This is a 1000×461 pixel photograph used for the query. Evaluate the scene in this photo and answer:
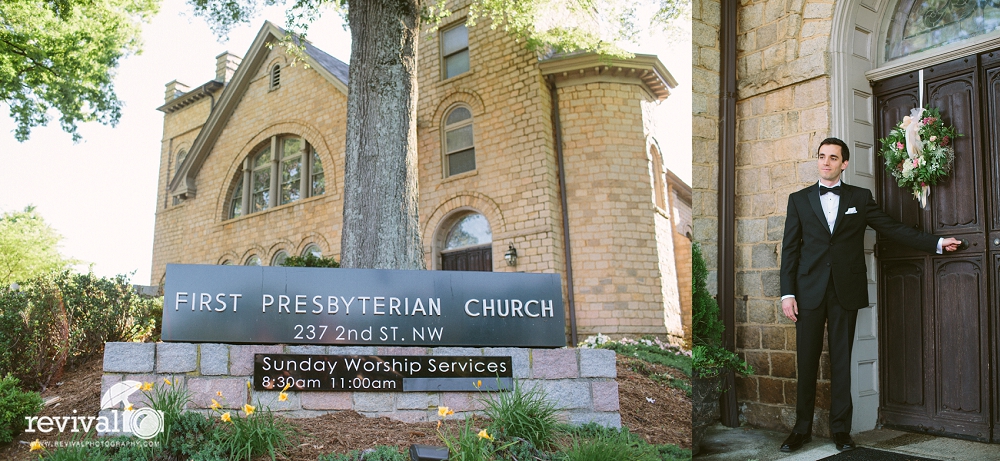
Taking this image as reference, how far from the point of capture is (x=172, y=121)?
39.6 ft

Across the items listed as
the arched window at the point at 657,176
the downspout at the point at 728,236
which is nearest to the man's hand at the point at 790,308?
the downspout at the point at 728,236

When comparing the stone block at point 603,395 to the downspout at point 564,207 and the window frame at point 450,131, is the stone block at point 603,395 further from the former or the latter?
the window frame at point 450,131

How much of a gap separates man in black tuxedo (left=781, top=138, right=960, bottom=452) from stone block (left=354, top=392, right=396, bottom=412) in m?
2.18

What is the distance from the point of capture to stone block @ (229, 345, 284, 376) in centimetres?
360

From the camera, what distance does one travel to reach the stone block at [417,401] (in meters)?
3.77

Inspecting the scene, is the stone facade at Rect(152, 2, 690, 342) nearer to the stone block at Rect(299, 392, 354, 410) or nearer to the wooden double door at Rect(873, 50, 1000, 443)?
the wooden double door at Rect(873, 50, 1000, 443)

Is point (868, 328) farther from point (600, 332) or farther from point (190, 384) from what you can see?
point (600, 332)

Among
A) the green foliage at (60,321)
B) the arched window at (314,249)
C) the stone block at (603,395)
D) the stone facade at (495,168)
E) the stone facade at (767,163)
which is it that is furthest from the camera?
the arched window at (314,249)

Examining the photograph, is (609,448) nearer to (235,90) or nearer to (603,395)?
(603,395)

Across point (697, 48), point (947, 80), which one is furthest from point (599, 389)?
point (947, 80)

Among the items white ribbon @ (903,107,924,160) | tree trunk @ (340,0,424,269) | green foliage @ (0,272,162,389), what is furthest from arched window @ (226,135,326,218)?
white ribbon @ (903,107,924,160)

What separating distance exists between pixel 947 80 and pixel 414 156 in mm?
4518

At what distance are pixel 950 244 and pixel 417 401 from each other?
300 centimetres

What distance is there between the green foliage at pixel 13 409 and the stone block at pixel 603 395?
3312mm
